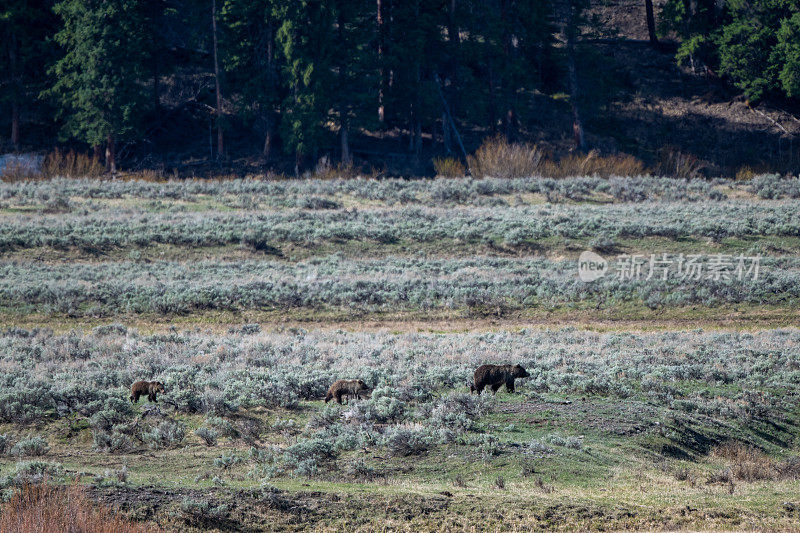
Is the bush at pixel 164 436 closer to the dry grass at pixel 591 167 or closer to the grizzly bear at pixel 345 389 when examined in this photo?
the grizzly bear at pixel 345 389

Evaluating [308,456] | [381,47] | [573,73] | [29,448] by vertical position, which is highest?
[381,47]

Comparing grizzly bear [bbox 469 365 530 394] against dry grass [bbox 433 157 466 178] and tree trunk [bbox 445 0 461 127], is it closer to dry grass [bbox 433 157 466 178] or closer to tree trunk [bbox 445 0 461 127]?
dry grass [bbox 433 157 466 178]

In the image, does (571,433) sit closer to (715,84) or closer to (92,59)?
(92,59)

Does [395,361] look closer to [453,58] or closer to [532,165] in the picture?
[532,165]

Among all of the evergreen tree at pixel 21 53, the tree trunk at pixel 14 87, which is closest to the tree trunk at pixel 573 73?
the evergreen tree at pixel 21 53

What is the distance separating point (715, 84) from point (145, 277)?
46230 millimetres

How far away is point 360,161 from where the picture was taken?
1893 inches

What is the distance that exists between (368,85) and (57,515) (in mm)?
39093

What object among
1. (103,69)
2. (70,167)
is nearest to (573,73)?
(103,69)

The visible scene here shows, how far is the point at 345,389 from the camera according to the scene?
13.5 metres

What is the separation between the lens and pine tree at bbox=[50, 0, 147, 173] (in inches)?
1687

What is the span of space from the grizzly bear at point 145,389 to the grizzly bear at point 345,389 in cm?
284

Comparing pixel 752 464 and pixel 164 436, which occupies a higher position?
pixel 164 436

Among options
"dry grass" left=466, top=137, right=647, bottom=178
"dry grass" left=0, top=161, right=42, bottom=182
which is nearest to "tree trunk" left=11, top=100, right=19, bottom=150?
"dry grass" left=0, top=161, right=42, bottom=182
